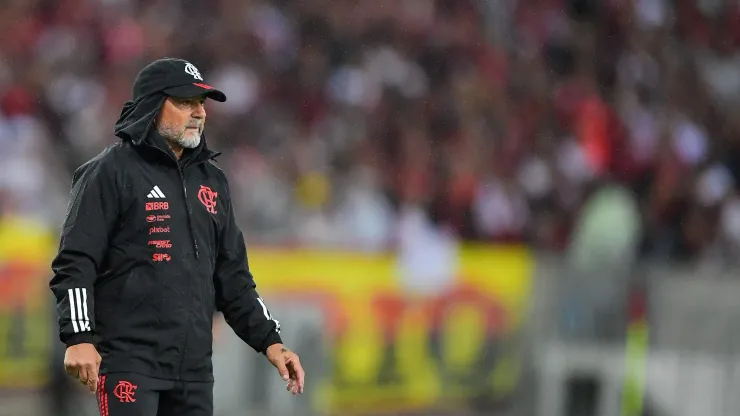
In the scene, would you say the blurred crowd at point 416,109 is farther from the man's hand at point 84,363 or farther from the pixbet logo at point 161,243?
the man's hand at point 84,363

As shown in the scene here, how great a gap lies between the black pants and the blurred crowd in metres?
6.90

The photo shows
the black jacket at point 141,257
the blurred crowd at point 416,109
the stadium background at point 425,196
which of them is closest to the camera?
the black jacket at point 141,257

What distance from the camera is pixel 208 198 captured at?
5.68 m

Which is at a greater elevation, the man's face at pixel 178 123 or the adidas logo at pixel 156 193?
the man's face at pixel 178 123

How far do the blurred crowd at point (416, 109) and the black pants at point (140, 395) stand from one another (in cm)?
690

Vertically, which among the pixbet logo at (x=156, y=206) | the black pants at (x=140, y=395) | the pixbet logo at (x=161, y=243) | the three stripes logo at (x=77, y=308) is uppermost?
the pixbet logo at (x=156, y=206)

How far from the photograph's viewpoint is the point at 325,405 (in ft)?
42.1

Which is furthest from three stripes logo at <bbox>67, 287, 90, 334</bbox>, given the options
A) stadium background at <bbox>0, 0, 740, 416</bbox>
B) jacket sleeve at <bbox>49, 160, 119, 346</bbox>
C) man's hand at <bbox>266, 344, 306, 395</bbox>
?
stadium background at <bbox>0, 0, 740, 416</bbox>

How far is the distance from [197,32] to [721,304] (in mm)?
6586

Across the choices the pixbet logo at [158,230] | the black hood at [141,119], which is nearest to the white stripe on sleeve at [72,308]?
the pixbet logo at [158,230]

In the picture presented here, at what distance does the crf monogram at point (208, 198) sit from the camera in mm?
5654

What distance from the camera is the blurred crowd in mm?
13773

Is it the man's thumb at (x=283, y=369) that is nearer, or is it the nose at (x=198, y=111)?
the nose at (x=198, y=111)

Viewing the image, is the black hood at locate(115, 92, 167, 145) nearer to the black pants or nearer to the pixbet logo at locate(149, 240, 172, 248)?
the pixbet logo at locate(149, 240, 172, 248)
